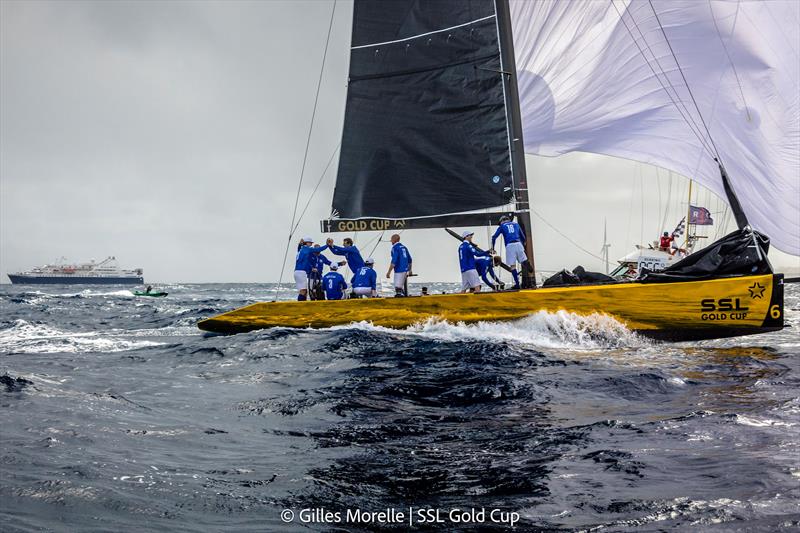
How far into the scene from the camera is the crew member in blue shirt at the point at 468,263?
39.4 feet

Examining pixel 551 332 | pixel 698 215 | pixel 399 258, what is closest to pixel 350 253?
pixel 399 258

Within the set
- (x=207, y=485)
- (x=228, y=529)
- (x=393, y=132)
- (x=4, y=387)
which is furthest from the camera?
(x=393, y=132)

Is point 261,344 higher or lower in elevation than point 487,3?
lower

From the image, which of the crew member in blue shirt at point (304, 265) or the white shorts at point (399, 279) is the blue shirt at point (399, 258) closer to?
the white shorts at point (399, 279)

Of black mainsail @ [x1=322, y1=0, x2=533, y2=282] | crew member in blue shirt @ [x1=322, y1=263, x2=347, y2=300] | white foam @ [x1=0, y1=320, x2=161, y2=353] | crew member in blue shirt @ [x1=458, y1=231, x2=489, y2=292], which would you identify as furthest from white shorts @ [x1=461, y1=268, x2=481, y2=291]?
white foam @ [x1=0, y1=320, x2=161, y2=353]

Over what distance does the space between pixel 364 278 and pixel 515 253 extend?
327 cm

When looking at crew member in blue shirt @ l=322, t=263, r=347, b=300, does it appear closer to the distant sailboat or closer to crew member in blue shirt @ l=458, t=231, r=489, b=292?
the distant sailboat

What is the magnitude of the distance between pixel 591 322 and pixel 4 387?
8.04 m

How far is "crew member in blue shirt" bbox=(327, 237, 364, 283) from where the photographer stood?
43.3 feet

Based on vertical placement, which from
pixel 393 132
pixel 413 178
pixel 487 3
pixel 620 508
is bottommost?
pixel 620 508

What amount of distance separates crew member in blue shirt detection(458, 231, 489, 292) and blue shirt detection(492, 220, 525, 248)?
2.20 ft

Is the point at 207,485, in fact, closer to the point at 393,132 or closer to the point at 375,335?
the point at 375,335

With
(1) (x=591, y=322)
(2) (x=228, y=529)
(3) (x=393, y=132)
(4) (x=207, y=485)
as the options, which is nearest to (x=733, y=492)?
(2) (x=228, y=529)

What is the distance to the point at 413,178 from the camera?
12.9 meters
